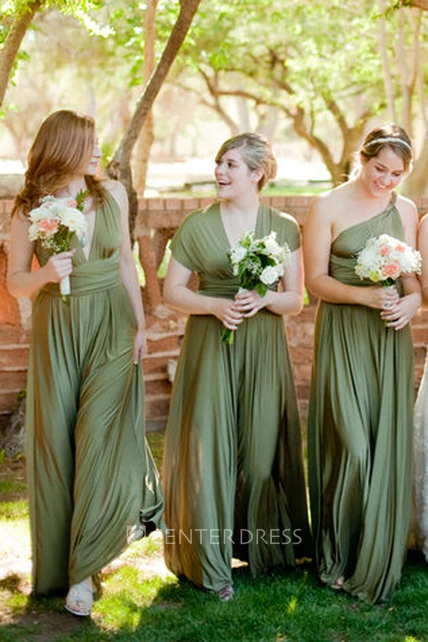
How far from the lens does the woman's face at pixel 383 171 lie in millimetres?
5305

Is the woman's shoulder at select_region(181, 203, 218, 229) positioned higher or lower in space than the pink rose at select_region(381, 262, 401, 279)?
higher

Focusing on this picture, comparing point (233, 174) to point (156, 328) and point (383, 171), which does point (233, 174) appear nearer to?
point (383, 171)

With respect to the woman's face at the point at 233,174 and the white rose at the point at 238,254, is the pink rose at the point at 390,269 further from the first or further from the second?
the woman's face at the point at 233,174

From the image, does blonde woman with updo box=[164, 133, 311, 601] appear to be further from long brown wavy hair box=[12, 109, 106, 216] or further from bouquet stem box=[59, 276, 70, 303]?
long brown wavy hair box=[12, 109, 106, 216]

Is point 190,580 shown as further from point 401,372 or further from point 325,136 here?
point 325,136

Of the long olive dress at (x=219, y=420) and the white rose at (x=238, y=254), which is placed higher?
the white rose at (x=238, y=254)

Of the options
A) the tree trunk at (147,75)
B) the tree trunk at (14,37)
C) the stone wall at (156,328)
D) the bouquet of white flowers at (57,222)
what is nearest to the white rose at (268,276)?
the bouquet of white flowers at (57,222)

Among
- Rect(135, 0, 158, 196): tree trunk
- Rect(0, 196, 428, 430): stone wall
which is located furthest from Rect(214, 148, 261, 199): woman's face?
Rect(135, 0, 158, 196): tree trunk

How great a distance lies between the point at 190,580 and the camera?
5.54 metres

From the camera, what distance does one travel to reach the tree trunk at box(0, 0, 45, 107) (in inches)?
254

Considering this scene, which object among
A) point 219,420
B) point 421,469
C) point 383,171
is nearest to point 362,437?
point 421,469

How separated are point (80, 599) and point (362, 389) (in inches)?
64.1

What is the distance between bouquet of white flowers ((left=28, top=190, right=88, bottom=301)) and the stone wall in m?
2.55

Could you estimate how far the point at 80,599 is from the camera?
5141 mm
